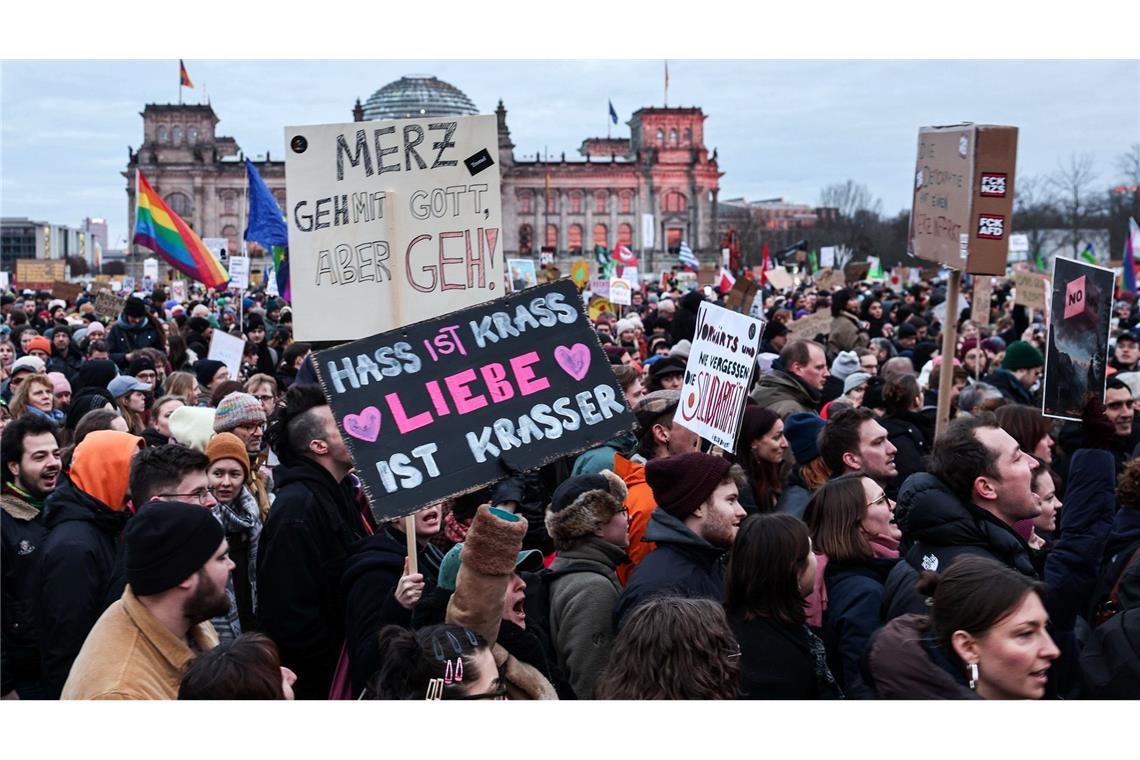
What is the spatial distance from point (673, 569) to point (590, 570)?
35cm

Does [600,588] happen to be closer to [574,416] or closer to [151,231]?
[574,416]

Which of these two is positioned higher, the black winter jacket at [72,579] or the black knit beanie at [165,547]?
the black knit beanie at [165,547]

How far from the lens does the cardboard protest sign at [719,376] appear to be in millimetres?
5191

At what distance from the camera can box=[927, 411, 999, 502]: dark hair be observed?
420 centimetres

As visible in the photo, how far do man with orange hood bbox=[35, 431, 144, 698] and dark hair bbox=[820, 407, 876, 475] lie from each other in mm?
2767

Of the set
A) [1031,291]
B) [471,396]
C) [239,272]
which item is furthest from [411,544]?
[239,272]

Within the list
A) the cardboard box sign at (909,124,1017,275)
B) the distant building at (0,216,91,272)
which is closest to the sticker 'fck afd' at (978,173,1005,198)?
the cardboard box sign at (909,124,1017,275)

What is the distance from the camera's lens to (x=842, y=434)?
5.06 meters

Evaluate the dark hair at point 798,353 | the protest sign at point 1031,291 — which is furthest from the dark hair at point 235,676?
the protest sign at point 1031,291

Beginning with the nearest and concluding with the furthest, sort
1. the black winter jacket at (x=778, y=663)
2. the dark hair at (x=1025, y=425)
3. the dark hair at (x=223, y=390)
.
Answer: the black winter jacket at (x=778, y=663) < the dark hair at (x=1025, y=425) < the dark hair at (x=223, y=390)

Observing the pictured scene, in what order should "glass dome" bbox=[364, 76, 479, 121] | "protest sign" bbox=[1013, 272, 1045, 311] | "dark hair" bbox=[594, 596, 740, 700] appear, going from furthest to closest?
1. "glass dome" bbox=[364, 76, 479, 121]
2. "protest sign" bbox=[1013, 272, 1045, 311]
3. "dark hair" bbox=[594, 596, 740, 700]

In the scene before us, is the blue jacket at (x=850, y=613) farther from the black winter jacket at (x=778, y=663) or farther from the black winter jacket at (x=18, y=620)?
the black winter jacket at (x=18, y=620)

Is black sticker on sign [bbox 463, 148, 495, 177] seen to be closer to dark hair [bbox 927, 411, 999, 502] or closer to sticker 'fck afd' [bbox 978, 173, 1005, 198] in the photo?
dark hair [bbox 927, 411, 999, 502]

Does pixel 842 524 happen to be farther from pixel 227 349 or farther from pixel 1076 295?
pixel 227 349
